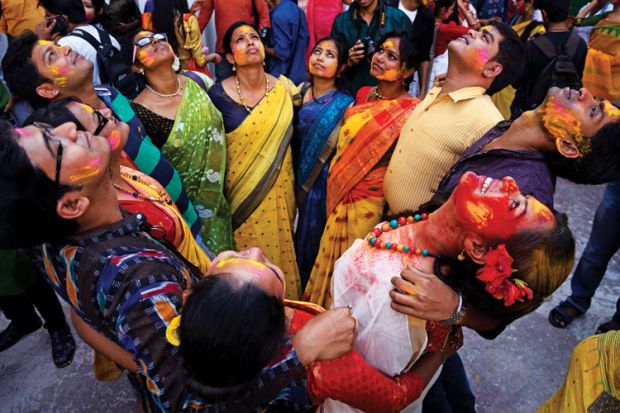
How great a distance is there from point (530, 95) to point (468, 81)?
168cm

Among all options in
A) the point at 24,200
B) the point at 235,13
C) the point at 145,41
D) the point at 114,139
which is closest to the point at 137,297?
the point at 24,200

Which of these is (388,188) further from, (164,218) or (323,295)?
(164,218)

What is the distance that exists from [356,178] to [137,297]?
148 cm

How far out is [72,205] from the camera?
126cm

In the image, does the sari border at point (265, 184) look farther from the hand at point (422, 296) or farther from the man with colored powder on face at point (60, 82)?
the hand at point (422, 296)

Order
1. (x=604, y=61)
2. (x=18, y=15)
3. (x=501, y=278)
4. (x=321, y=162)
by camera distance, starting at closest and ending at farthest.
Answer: (x=501, y=278)
(x=321, y=162)
(x=604, y=61)
(x=18, y=15)

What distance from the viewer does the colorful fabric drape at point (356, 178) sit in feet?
7.68

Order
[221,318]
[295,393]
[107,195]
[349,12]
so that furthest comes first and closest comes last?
1. [349,12]
2. [107,195]
3. [295,393]
4. [221,318]

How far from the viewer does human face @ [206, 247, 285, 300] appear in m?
1.02

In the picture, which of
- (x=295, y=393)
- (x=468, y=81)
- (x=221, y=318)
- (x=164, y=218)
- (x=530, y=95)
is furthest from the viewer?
(x=530, y=95)

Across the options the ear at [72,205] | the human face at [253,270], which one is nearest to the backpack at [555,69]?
the human face at [253,270]

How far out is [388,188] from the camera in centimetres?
226

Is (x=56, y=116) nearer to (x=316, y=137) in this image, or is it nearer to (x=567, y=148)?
(x=316, y=137)

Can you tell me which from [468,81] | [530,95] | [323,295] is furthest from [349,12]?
[323,295]
